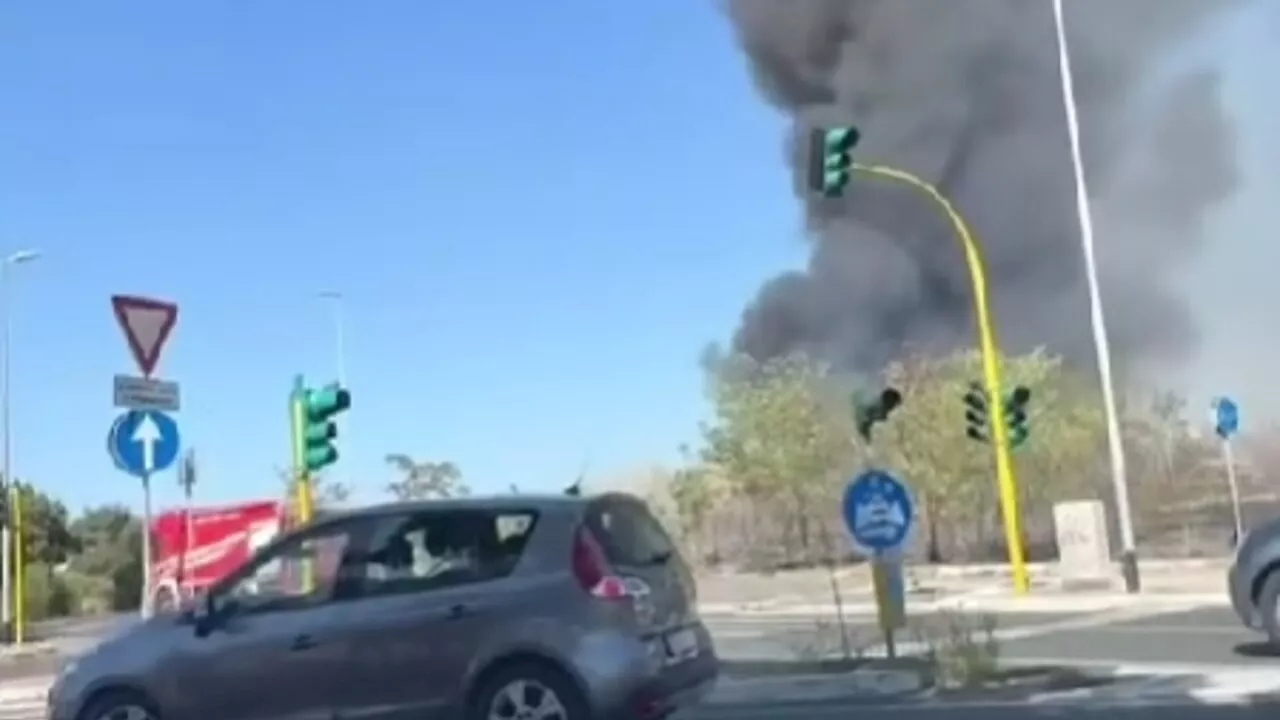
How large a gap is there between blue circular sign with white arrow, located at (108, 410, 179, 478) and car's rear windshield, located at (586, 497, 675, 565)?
15.0 feet

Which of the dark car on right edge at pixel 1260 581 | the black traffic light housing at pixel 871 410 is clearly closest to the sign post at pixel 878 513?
the dark car on right edge at pixel 1260 581

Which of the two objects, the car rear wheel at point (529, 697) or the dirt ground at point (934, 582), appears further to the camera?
the dirt ground at point (934, 582)

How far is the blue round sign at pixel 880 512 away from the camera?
14.8 metres

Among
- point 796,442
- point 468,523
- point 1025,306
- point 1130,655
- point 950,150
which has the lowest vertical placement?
point 1130,655

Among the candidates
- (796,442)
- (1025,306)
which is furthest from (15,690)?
(1025,306)

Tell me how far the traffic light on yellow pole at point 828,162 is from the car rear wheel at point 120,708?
1408cm

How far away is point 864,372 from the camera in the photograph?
69188 millimetres

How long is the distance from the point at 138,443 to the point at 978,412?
19346 millimetres

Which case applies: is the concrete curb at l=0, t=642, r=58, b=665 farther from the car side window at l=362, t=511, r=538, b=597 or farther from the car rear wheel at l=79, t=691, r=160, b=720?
the car side window at l=362, t=511, r=538, b=597

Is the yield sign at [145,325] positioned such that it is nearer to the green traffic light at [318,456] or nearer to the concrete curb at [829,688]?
the concrete curb at [829,688]

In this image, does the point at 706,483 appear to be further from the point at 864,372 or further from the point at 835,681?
the point at 835,681

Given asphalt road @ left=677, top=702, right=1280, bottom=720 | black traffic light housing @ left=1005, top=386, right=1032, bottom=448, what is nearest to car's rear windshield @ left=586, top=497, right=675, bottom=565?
asphalt road @ left=677, top=702, right=1280, bottom=720

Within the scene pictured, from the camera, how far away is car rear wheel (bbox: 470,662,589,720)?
10.2m

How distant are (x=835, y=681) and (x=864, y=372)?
5469 cm
